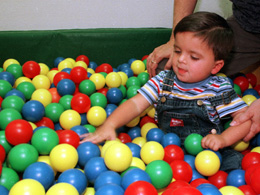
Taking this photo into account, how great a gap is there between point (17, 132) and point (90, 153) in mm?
270

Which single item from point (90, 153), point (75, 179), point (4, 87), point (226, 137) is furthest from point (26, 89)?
point (226, 137)

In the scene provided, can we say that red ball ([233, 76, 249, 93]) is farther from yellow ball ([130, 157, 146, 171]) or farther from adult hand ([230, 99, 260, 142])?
yellow ball ([130, 157, 146, 171])

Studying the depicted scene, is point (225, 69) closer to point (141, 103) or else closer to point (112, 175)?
point (141, 103)

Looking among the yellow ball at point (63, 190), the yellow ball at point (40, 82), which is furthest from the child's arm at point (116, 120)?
the yellow ball at point (40, 82)

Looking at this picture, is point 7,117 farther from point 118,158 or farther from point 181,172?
point 181,172

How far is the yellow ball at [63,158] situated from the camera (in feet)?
2.88

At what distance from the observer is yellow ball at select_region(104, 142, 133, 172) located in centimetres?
Result: 84

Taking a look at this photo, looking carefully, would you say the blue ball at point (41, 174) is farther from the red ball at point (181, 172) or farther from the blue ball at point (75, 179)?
the red ball at point (181, 172)

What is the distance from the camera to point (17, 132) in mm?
953

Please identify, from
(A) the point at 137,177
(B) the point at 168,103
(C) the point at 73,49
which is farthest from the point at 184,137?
(C) the point at 73,49

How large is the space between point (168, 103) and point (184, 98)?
74 millimetres

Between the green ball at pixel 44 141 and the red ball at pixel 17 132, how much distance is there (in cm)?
3

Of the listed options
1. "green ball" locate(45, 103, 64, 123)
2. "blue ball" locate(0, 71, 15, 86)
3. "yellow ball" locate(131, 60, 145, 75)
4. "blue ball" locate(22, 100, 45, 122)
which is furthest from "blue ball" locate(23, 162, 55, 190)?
"yellow ball" locate(131, 60, 145, 75)

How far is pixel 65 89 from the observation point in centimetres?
138
